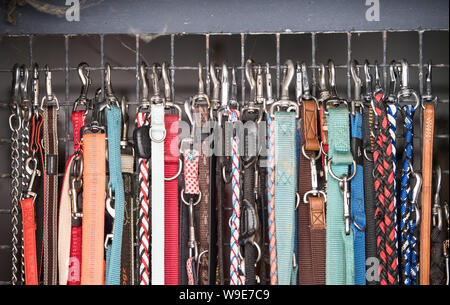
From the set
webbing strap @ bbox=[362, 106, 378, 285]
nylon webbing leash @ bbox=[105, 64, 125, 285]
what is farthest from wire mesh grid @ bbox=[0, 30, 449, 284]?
webbing strap @ bbox=[362, 106, 378, 285]

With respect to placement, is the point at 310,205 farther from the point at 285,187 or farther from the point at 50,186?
the point at 50,186

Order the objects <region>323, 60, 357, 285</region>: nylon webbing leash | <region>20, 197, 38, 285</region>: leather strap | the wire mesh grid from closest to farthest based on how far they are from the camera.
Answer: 1. <region>323, 60, 357, 285</region>: nylon webbing leash
2. <region>20, 197, 38, 285</region>: leather strap
3. the wire mesh grid

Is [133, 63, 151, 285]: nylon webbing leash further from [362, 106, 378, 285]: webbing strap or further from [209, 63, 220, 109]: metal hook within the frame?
[362, 106, 378, 285]: webbing strap

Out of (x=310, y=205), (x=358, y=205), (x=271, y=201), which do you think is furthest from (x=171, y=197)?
(x=358, y=205)

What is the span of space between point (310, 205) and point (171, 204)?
0.50 m

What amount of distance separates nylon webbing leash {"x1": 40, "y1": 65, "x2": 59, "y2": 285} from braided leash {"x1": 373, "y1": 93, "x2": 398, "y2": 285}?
118 cm

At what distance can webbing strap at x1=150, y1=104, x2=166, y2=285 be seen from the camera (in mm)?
1830

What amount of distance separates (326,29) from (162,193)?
3.05ft

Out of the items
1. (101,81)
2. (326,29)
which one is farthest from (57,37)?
(326,29)

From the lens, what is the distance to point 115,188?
1.83 meters

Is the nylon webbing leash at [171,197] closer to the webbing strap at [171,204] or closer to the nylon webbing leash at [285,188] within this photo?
the webbing strap at [171,204]

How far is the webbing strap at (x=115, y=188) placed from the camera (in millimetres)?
1815

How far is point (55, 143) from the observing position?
196cm

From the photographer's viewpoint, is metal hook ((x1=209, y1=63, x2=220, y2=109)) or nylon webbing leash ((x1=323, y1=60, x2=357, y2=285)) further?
metal hook ((x1=209, y1=63, x2=220, y2=109))
